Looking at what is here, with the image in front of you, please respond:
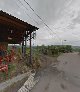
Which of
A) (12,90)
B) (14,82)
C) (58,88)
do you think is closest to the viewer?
(12,90)

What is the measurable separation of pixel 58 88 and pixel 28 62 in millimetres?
6928

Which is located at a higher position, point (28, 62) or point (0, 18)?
point (0, 18)

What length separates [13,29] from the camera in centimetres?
1530

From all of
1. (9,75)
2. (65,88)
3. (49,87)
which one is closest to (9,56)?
(9,75)

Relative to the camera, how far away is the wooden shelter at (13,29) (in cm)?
1208

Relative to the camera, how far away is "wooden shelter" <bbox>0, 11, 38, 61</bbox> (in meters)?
12.1

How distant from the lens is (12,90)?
29.0 feet

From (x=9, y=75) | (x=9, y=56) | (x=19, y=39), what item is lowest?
(x=9, y=75)

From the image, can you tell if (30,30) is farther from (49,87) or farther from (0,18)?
(49,87)

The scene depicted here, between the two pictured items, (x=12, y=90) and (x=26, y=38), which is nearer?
(x=12, y=90)

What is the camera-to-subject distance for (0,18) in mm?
11242

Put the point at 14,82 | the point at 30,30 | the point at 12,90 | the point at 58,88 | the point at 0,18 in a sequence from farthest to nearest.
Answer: the point at 30,30
the point at 0,18
the point at 58,88
the point at 14,82
the point at 12,90

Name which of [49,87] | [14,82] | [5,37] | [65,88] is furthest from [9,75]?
[5,37]

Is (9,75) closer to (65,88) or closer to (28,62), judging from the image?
(65,88)
